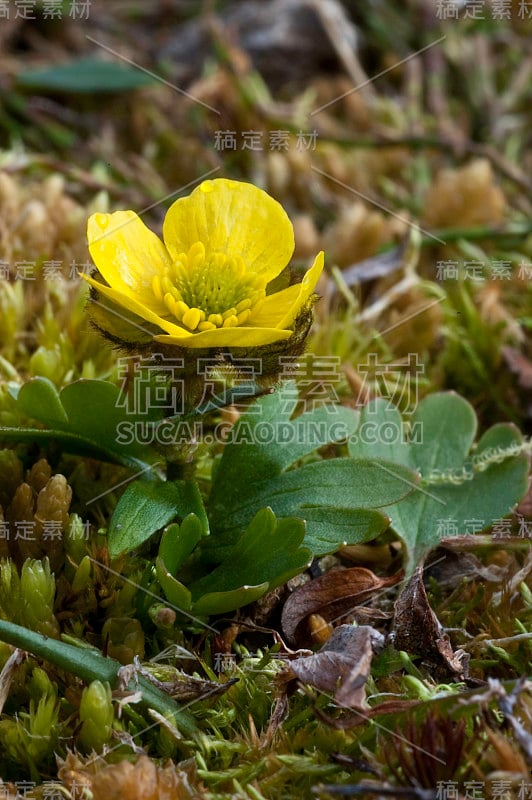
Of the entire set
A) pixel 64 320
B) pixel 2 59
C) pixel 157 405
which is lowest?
pixel 157 405

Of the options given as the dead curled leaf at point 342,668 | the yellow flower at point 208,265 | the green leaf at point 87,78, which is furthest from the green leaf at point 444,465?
the green leaf at point 87,78

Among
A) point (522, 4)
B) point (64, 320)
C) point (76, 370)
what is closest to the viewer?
point (76, 370)

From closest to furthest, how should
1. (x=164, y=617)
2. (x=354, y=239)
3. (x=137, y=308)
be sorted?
(x=137, y=308) → (x=164, y=617) → (x=354, y=239)

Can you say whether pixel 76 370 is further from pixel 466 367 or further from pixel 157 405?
pixel 466 367

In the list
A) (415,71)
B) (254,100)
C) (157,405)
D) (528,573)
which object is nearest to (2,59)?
(254,100)

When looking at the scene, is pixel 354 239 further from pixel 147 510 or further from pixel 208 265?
pixel 147 510

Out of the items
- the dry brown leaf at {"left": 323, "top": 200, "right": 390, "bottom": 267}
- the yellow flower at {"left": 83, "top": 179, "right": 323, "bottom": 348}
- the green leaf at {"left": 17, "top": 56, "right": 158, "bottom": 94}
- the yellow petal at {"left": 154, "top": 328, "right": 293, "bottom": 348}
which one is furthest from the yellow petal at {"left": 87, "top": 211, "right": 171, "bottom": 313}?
the green leaf at {"left": 17, "top": 56, "right": 158, "bottom": 94}

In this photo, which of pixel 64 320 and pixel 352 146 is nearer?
pixel 64 320

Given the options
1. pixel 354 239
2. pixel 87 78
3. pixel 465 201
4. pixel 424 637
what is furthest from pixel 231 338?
pixel 87 78
